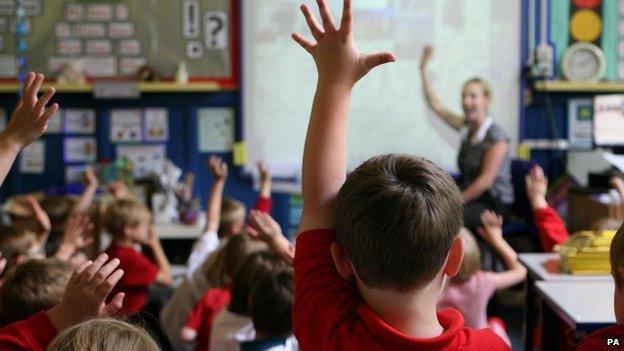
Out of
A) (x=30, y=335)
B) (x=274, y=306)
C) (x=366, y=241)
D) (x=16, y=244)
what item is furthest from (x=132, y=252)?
(x=366, y=241)

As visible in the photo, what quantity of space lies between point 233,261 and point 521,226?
2.52 m

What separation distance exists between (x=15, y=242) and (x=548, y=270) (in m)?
1.67

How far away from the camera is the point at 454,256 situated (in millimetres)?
1122

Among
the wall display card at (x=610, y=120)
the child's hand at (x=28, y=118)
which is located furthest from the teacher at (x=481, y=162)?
the child's hand at (x=28, y=118)

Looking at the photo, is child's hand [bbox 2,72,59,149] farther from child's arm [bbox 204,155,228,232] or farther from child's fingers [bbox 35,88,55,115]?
child's arm [bbox 204,155,228,232]

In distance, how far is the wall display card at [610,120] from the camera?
14.8 feet

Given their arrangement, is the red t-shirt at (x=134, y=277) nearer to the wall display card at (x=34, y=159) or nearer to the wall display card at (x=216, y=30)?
the wall display card at (x=216, y=30)

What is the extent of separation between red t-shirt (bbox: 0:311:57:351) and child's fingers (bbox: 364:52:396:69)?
639 millimetres

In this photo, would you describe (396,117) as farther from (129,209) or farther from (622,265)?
(622,265)

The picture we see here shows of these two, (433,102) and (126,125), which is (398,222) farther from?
(126,125)

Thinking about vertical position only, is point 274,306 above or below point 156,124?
below

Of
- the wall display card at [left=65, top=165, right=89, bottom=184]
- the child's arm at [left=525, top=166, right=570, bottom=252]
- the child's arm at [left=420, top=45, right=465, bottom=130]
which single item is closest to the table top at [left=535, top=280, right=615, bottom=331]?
the child's arm at [left=525, top=166, right=570, bottom=252]

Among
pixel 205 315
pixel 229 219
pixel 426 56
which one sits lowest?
pixel 205 315

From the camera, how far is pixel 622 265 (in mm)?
1270
